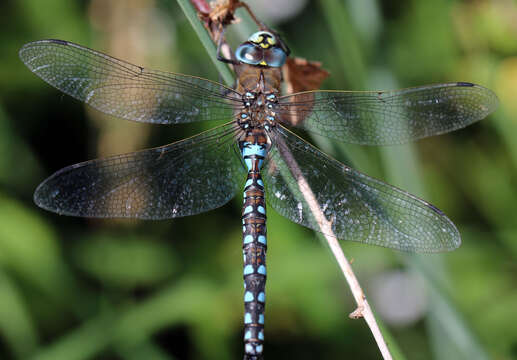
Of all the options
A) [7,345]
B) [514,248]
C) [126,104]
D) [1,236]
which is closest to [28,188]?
[1,236]

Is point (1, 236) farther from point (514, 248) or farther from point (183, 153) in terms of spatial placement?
point (514, 248)

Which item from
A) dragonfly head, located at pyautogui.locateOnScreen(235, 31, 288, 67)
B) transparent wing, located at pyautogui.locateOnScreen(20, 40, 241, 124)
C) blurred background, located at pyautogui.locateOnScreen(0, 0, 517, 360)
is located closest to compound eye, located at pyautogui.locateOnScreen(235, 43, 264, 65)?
dragonfly head, located at pyautogui.locateOnScreen(235, 31, 288, 67)

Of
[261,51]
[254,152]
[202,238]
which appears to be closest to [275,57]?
[261,51]

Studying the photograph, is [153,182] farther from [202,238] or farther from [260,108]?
[202,238]

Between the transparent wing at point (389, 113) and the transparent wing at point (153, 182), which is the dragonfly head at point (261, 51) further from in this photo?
the transparent wing at point (153, 182)

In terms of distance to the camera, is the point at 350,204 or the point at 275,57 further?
the point at 275,57

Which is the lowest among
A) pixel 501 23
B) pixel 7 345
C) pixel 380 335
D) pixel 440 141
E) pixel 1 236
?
pixel 380 335
